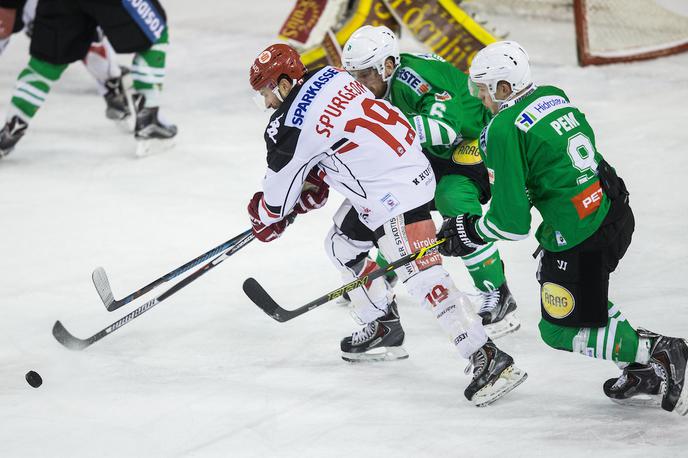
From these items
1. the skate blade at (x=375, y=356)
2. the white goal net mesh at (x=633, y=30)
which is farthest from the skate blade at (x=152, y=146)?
the white goal net mesh at (x=633, y=30)

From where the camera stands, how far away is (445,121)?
341 cm

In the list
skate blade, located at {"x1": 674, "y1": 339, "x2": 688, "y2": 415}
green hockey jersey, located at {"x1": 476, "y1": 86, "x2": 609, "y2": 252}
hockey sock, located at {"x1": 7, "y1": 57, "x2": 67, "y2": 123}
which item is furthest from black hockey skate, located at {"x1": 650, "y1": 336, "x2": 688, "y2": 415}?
hockey sock, located at {"x1": 7, "y1": 57, "x2": 67, "y2": 123}

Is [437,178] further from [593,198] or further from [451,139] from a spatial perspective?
[593,198]

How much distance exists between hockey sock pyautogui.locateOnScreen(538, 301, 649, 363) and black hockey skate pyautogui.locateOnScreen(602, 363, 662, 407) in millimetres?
92

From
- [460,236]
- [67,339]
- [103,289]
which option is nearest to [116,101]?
[103,289]

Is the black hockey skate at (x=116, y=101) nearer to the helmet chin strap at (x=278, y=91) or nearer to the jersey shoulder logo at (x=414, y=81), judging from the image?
the jersey shoulder logo at (x=414, y=81)

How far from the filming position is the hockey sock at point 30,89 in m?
5.45

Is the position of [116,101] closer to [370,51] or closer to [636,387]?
[370,51]

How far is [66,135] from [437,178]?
3.05m

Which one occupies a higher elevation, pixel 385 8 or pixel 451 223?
pixel 451 223

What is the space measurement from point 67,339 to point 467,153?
1.60 meters

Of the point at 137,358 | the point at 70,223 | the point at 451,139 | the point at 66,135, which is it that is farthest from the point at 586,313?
the point at 66,135

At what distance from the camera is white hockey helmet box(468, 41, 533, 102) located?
2.79m

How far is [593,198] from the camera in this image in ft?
9.05
